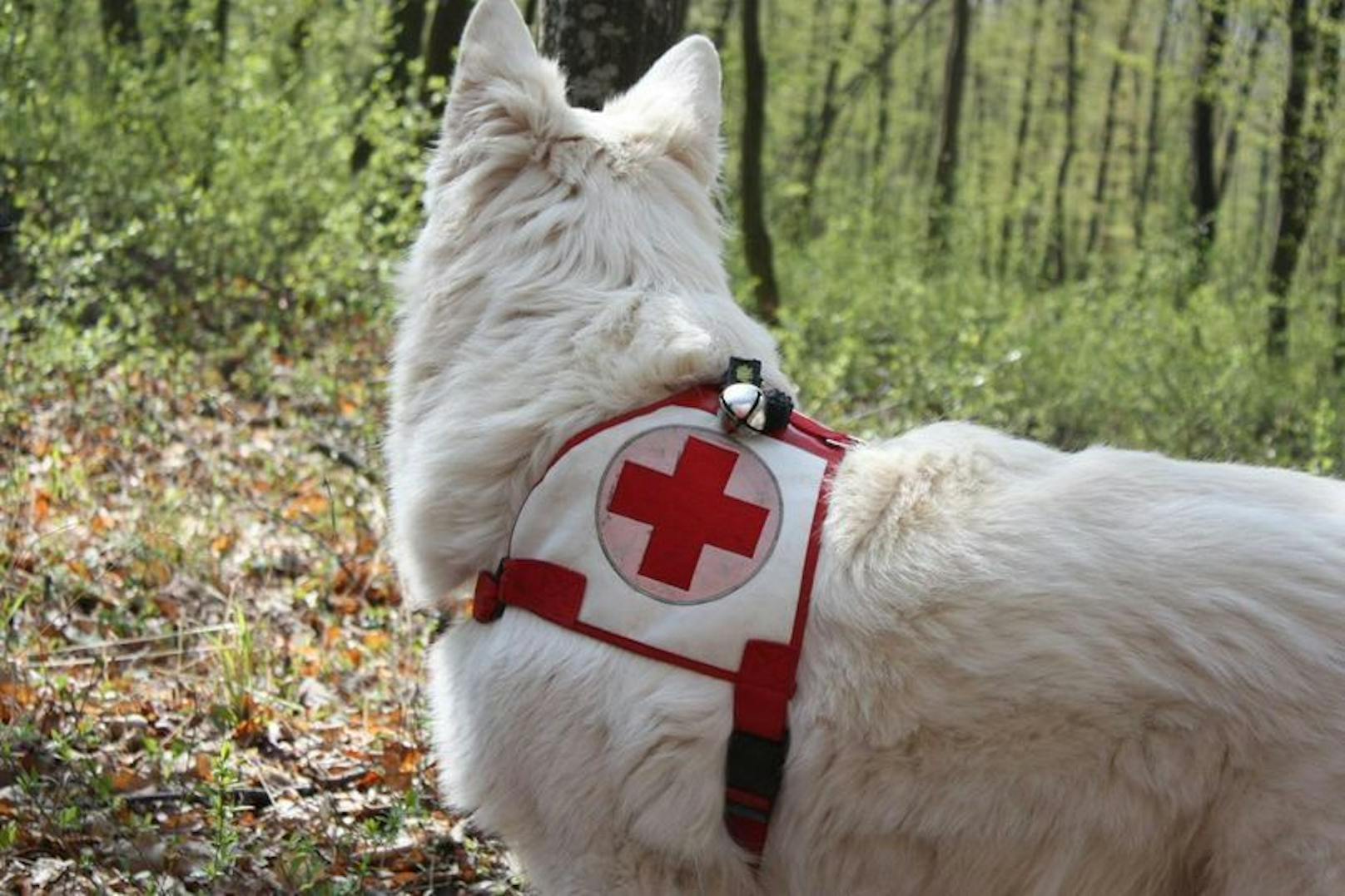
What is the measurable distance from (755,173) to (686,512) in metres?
11.4

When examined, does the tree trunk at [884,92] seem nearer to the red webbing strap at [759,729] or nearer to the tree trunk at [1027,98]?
the tree trunk at [1027,98]

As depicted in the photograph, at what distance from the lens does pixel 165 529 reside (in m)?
5.61

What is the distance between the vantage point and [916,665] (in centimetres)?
252

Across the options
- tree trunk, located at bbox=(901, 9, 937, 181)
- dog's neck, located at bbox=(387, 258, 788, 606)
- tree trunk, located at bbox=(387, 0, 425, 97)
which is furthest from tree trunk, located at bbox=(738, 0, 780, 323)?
tree trunk, located at bbox=(901, 9, 937, 181)

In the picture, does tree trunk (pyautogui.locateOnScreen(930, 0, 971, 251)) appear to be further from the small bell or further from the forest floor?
the small bell

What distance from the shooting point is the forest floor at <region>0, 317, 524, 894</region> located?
3.65m

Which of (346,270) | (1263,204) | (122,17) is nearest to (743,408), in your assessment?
(346,270)

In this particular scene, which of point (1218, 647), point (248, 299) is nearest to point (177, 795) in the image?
point (1218, 647)

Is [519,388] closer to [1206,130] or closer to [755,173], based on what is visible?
[755,173]

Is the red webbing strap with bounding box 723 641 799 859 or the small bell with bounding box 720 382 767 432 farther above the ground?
the small bell with bounding box 720 382 767 432

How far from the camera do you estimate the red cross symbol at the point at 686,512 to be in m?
2.72

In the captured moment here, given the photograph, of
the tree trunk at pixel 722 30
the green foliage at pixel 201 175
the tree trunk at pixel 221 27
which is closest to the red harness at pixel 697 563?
the green foliage at pixel 201 175

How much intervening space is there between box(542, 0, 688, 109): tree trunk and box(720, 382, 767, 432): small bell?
91.3 inches

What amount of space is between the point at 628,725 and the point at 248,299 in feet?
22.1
